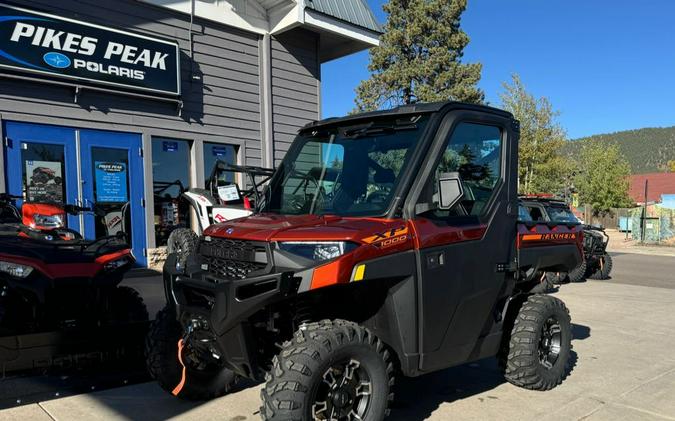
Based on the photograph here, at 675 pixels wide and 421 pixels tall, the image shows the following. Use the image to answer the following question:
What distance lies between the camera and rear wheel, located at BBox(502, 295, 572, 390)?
4.22 meters

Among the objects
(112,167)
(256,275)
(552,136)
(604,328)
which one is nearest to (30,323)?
(256,275)

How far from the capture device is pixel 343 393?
10.3 ft

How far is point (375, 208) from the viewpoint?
11.5 ft

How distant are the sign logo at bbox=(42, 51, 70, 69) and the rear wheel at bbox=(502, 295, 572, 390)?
7483 mm

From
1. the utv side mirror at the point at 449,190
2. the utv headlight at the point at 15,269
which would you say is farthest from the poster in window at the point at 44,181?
the utv side mirror at the point at 449,190

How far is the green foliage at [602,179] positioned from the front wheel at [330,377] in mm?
41536

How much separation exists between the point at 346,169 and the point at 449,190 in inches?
33.5

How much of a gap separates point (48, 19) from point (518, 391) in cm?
808

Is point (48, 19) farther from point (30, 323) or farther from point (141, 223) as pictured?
point (30, 323)

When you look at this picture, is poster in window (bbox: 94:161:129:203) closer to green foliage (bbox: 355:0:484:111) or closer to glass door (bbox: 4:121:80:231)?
glass door (bbox: 4:121:80:231)

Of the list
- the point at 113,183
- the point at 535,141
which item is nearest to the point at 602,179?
the point at 535,141

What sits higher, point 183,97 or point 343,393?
point 183,97

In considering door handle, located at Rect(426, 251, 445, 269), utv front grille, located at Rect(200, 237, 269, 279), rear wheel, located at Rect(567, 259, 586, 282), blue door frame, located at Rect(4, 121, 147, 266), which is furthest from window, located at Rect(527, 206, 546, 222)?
utv front grille, located at Rect(200, 237, 269, 279)

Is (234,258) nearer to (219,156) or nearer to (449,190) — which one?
(449,190)
